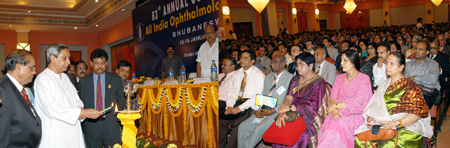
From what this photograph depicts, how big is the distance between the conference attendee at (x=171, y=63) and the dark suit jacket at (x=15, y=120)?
4.94 meters

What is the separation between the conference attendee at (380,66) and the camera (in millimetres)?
4445

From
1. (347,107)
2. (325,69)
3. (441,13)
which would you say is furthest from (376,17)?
(347,107)

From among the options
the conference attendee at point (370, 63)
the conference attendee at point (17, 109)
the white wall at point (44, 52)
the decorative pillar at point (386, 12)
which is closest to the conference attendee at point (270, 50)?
the conference attendee at point (370, 63)

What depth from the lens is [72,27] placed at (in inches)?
603

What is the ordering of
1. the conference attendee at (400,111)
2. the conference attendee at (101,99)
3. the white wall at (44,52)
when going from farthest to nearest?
1. the white wall at (44,52)
2. the conference attendee at (101,99)
3. the conference attendee at (400,111)

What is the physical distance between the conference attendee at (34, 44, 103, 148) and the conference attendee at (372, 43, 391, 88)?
3.45 m

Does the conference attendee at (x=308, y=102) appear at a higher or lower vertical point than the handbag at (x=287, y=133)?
higher

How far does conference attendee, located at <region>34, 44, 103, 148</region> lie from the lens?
2.65 metres

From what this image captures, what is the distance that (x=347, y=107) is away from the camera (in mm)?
3311

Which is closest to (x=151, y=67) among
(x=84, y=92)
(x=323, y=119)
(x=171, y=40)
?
(x=171, y=40)

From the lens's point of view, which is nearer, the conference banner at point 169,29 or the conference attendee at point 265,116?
the conference attendee at point 265,116

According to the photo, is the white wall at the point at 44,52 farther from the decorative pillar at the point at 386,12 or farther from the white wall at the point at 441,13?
the white wall at the point at 441,13

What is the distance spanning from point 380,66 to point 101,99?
3435 mm

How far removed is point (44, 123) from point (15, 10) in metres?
12.3
